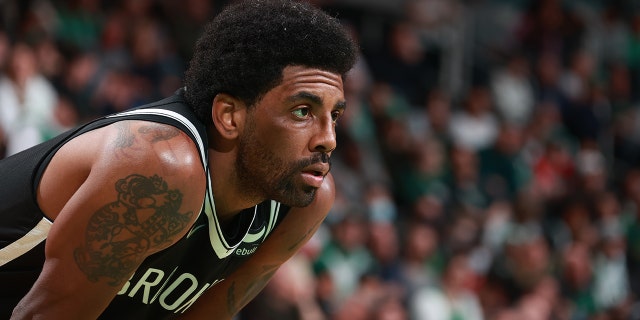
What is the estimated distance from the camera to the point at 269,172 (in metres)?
3.06

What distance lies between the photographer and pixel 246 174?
3082 mm

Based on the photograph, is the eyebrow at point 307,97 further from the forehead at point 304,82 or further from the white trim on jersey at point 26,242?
the white trim on jersey at point 26,242

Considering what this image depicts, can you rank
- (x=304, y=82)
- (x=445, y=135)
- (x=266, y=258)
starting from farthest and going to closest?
(x=445, y=135), (x=266, y=258), (x=304, y=82)

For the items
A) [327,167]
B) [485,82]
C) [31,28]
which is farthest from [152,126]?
[485,82]

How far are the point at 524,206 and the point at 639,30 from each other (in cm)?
473

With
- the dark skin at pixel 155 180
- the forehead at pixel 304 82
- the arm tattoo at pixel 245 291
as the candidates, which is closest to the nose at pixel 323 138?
the dark skin at pixel 155 180

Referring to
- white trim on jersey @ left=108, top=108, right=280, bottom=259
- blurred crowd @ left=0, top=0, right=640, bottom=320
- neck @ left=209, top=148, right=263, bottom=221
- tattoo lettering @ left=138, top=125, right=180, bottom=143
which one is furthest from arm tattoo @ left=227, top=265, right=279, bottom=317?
blurred crowd @ left=0, top=0, right=640, bottom=320

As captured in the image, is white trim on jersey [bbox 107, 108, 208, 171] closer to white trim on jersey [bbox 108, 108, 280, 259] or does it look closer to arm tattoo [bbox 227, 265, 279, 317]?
white trim on jersey [bbox 108, 108, 280, 259]

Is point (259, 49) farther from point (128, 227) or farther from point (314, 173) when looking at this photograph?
point (128, 227)

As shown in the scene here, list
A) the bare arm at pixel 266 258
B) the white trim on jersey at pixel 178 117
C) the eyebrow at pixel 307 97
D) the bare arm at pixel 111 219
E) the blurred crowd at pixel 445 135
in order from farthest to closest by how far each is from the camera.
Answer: the blurred crowd at pixel 445 135, the bare arm at pixel 266 258, the eyebrow at pixel 307 97, the white trim on jersey at pixel 178 117, the bare arm at pixel 111 219

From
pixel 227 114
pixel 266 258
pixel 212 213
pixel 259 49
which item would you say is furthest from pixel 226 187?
pixel 266 258

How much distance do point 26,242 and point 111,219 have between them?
1.60ft

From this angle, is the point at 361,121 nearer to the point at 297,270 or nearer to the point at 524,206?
the point at 524,206

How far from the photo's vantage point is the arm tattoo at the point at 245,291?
3645 mm
